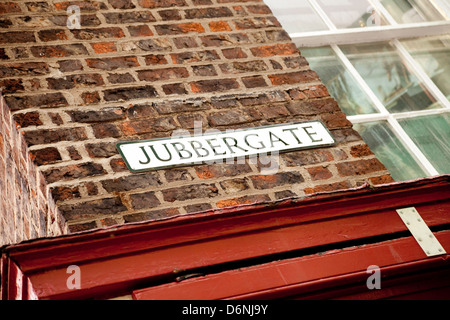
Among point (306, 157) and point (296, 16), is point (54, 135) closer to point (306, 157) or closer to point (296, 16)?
point (306, 157)

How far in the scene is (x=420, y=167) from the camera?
110 inches

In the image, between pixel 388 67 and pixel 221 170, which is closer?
pixel 221 170

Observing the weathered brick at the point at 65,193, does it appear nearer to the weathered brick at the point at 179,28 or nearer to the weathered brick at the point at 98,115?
the weathered brick at the point at 98,115

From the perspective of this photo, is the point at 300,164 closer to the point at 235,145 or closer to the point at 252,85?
the point at 235,145

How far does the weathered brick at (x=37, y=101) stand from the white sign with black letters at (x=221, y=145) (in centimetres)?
33

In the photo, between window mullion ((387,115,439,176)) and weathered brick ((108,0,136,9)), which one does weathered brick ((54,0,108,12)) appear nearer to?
weathered brick ((108,0,136,9))

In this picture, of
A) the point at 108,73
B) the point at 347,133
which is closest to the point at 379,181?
the point at 347,133

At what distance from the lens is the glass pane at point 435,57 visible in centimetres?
338

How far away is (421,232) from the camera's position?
1938 mm

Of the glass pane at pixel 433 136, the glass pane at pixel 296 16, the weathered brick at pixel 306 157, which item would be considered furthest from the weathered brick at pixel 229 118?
the glass pane at pixel 296 16

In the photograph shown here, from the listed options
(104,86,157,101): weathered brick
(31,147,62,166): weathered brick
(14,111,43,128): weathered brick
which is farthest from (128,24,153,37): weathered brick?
(31,147,62,166): weathered brick

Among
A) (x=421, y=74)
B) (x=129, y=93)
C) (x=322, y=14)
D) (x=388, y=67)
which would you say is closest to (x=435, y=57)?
(x=421, y=74)

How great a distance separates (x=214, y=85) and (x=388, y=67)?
4.66ft
